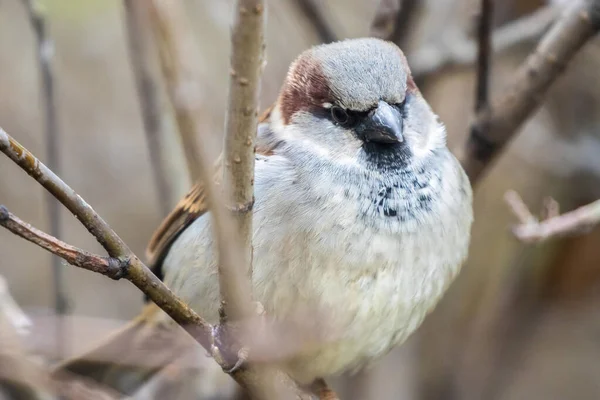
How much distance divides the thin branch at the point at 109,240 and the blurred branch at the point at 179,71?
1.02ft

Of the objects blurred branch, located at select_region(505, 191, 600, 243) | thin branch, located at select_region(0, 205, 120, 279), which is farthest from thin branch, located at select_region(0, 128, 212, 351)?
blurred branch, located at select_region(505, 191, 600, 243)

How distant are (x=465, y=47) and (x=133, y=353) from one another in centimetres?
152

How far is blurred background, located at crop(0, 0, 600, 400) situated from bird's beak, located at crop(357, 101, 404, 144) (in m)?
0.75

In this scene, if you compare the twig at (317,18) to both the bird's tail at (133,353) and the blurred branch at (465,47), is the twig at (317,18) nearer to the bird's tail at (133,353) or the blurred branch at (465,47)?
the blurred branch at (465,47)

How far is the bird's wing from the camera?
2.10 meters

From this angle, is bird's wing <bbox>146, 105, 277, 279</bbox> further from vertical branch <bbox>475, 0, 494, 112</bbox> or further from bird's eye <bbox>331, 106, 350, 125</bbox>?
vertical branch <bbox>475, 0, 494, 112</bbox>

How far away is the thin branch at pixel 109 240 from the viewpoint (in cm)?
114

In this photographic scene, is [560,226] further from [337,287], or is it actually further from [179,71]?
[179,71]

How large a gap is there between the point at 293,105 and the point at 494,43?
1006mm

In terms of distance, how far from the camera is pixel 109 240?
1266mm

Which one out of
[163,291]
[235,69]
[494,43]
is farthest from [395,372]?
[235,69]

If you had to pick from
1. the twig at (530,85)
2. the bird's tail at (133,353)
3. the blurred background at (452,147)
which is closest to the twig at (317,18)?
the blurred background at (452,147)

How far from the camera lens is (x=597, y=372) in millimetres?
3934

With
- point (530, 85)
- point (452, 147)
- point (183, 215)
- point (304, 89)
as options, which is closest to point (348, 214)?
point (304, 89)
